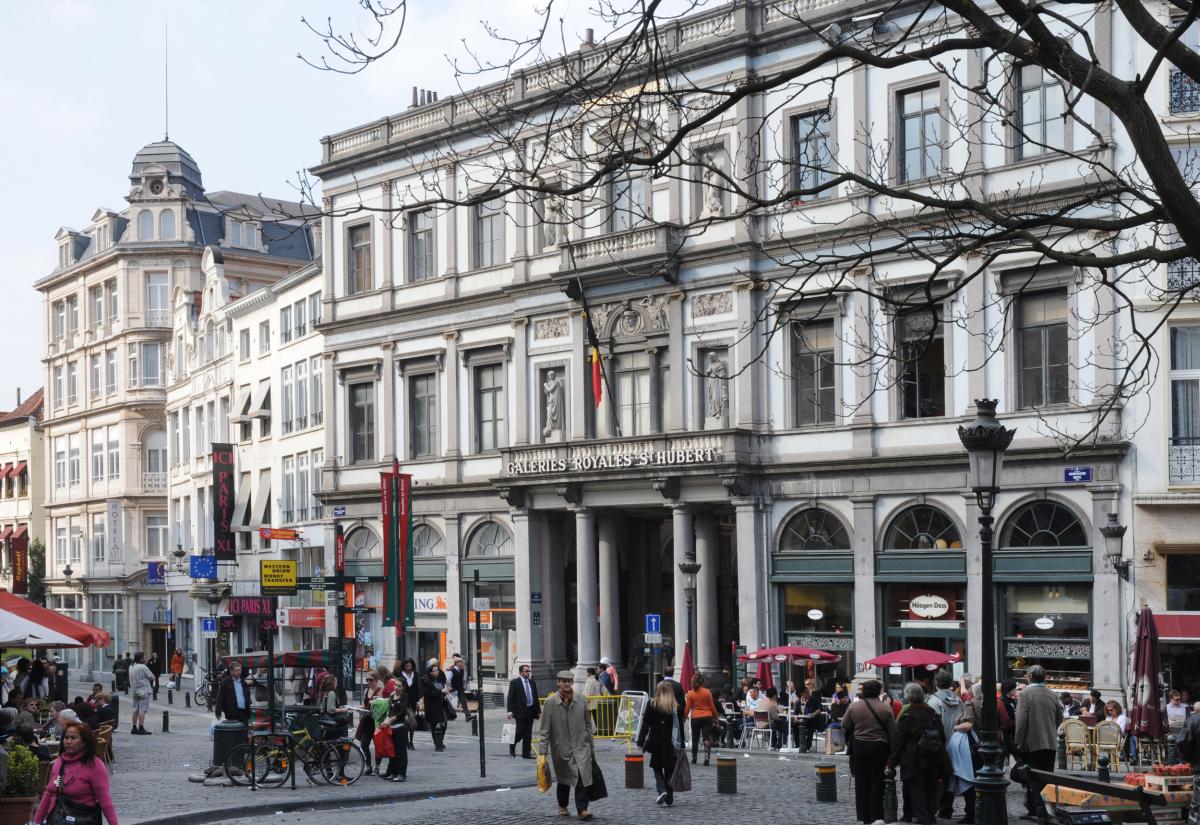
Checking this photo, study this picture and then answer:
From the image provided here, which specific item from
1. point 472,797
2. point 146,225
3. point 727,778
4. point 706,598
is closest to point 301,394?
point 706,598

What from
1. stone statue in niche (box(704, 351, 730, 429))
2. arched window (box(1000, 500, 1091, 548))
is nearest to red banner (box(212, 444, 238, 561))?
stone statue in niche (box(704, 351, 730, 429))

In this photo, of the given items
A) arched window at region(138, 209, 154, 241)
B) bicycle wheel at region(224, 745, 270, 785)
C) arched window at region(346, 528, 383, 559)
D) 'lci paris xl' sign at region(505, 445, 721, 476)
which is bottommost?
bicycle wheel at region(224, 745, 270, 785)

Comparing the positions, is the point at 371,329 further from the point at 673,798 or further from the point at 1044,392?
the point at 673,798

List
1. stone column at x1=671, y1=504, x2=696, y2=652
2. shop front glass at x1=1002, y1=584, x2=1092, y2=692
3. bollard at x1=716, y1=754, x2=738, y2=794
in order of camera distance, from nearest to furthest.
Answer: bollard at x1=716, y1=754, x2=738, y2=794
shop front glass at x1=1002, y1=584, x2=1092, y2=692
stone column at x1=671, y1=504, x2=696, y2=652

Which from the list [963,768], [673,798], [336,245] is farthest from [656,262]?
[963,768]

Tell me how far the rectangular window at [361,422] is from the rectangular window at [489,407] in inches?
201

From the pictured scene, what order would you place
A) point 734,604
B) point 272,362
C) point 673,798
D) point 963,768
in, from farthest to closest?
point 272,362, point 734,604, point 673,798, point 963,768

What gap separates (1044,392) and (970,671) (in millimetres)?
6237

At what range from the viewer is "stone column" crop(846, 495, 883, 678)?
3958 cm

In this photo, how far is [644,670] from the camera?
47.0 metres

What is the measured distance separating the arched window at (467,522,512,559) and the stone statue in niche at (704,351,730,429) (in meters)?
8.41

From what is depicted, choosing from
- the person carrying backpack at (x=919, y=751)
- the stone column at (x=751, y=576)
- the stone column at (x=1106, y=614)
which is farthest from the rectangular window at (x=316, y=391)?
the person carrying backpack at (x=919, y=751)

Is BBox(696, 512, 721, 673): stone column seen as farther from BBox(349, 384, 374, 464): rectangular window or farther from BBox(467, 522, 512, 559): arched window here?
BBox(349, 384, 374, 464): rectangular window

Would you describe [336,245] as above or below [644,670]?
above
